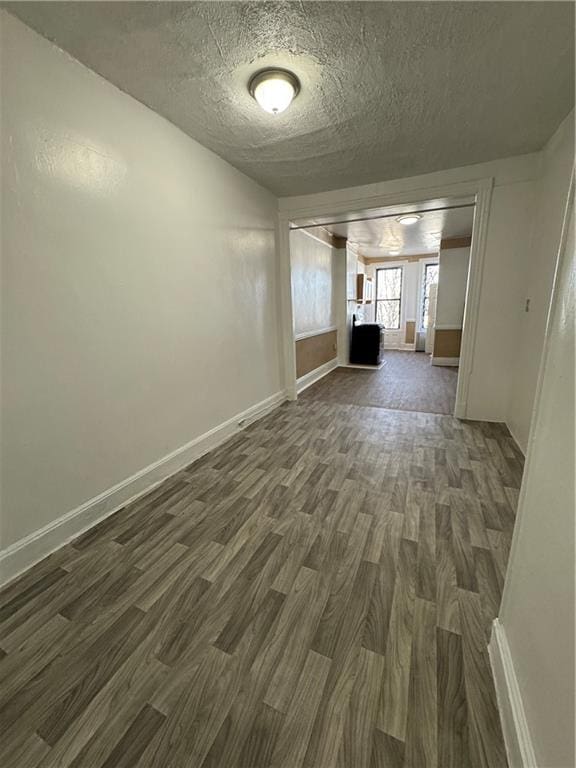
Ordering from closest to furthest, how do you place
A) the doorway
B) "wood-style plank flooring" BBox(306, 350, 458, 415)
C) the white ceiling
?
"wood-style plank flooring" BBox(306, 350, 458, 415) → the doorway → the white ceiling

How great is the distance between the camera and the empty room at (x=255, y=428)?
3.09 feet

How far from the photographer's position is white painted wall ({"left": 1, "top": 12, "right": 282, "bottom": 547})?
4.82 ft

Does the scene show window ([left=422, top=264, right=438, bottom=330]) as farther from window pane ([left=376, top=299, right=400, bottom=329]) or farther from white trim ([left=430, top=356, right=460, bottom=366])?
white trim ([left=430, top=356, right=460, bottom=366])

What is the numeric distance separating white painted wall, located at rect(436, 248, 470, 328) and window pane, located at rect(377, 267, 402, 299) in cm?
225

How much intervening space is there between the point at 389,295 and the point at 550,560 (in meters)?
8.95

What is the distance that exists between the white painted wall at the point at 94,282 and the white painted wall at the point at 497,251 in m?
1.69

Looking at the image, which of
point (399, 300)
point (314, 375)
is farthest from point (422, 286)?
point (314, 375)

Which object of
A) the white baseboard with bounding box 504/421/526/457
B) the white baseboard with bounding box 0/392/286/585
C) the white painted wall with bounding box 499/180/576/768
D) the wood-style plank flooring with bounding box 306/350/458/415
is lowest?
the wood-style plank flooring with bounding box 306/350/458/415

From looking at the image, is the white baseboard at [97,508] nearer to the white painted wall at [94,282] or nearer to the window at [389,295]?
the white painted wall at [94,282]

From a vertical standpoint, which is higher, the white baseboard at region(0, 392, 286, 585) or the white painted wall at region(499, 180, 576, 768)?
the white painted wall at region(499, 180, 576, 768)

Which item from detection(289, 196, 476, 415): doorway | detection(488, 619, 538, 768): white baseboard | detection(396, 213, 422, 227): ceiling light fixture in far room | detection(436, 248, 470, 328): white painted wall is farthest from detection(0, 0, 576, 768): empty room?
detection(436, 248, 470, 328): white painted wall

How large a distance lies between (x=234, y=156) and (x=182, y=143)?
1.74ft

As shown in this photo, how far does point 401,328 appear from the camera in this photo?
8703 millimetres

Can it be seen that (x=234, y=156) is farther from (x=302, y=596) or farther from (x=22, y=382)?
(x=302, y=596)
